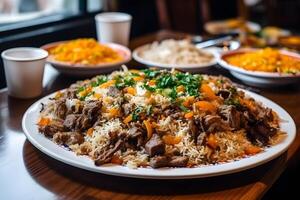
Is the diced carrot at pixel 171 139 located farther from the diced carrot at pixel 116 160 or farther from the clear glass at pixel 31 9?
the clear glass at pixel 31 9

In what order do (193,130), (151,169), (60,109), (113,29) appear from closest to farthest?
(151,169)
(193,130)
(60,109)
(113,29)

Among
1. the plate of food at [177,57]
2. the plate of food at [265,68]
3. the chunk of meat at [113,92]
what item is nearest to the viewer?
the chunk of meat at [113,92]

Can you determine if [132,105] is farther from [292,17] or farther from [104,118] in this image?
[292,17]

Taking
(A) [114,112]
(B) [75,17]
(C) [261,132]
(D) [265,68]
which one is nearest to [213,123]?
(C) [261,132]

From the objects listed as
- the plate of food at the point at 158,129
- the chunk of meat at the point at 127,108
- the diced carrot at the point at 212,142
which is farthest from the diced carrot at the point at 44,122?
the diced carrot at the point at 212,142

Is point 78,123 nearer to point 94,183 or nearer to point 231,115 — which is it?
point 94,183

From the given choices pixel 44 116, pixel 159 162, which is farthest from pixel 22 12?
pixel 159 162
